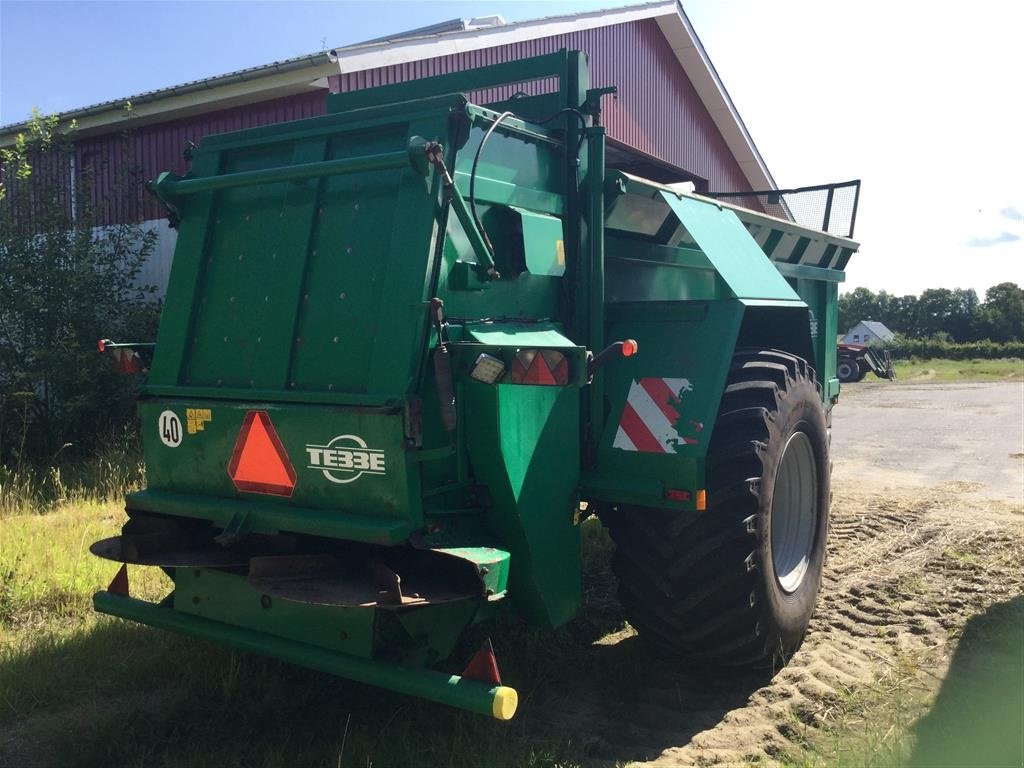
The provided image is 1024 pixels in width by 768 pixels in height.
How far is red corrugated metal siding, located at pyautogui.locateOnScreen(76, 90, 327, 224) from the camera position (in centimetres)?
902

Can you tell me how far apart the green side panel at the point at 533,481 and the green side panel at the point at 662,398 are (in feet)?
0.61

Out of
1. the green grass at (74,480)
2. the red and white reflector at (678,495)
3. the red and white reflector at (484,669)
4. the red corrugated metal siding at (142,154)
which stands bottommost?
the green grass at (74,480)

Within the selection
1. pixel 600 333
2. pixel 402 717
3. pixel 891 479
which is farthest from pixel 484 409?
pixel 891 479

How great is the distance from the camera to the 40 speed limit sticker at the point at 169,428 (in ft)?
11.1

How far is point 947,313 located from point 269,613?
76.3 metres

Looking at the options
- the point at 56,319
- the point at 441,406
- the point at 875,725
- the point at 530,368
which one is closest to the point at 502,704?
the point at 441,406

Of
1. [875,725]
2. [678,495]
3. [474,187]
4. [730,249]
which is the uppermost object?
[474,187]

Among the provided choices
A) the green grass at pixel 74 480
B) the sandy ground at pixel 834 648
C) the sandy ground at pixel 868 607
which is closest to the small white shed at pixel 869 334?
the sandy ground at pixel 868 607

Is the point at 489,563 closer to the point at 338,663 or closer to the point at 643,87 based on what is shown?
the point at 338,663

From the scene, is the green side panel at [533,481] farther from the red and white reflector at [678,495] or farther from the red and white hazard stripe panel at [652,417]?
the red and white reflector at [678,495]

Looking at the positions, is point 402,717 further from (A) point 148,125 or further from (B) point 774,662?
(A) point 148,125

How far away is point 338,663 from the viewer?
2.92 m

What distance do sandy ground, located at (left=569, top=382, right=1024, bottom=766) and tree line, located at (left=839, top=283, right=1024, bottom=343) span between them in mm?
48740

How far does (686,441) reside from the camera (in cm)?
335
